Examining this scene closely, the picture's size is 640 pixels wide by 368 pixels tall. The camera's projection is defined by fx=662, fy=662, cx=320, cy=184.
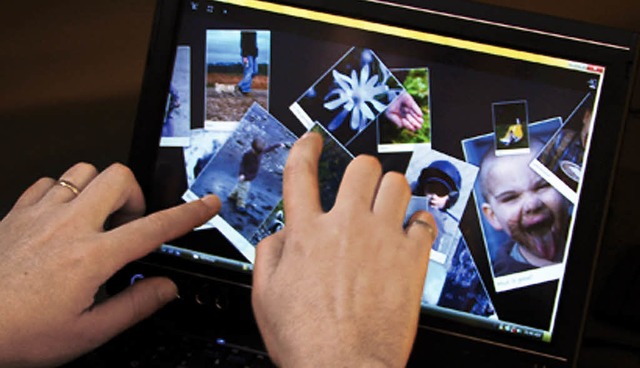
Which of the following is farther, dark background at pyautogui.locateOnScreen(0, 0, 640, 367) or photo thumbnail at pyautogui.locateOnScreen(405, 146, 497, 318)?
dark background at pyautogui.locateOnScreen(0, 0, 640, 367)

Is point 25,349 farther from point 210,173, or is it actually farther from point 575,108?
point 575,108

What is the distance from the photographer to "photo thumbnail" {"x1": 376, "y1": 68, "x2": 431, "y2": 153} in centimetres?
72

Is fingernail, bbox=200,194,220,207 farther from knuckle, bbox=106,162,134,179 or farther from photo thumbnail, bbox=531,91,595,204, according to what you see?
photo thumbnail, bbox=531,91,595,204

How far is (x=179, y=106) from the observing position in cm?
76

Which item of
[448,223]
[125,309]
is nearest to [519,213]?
[448,223]

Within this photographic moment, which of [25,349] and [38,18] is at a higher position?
[38,18]

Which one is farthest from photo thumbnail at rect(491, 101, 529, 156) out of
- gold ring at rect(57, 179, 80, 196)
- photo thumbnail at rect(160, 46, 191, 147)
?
gold ring at rect(57, 179, 80, 196)

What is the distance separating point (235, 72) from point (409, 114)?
200mm

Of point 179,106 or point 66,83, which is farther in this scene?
point 66,83

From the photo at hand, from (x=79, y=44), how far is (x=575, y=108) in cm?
68

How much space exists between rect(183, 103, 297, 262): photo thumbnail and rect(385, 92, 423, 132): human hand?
0.11 m

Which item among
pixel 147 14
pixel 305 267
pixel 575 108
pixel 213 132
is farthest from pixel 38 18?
pixel 575 108

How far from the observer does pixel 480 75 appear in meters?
0.71

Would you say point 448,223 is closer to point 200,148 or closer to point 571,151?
point 571,151
